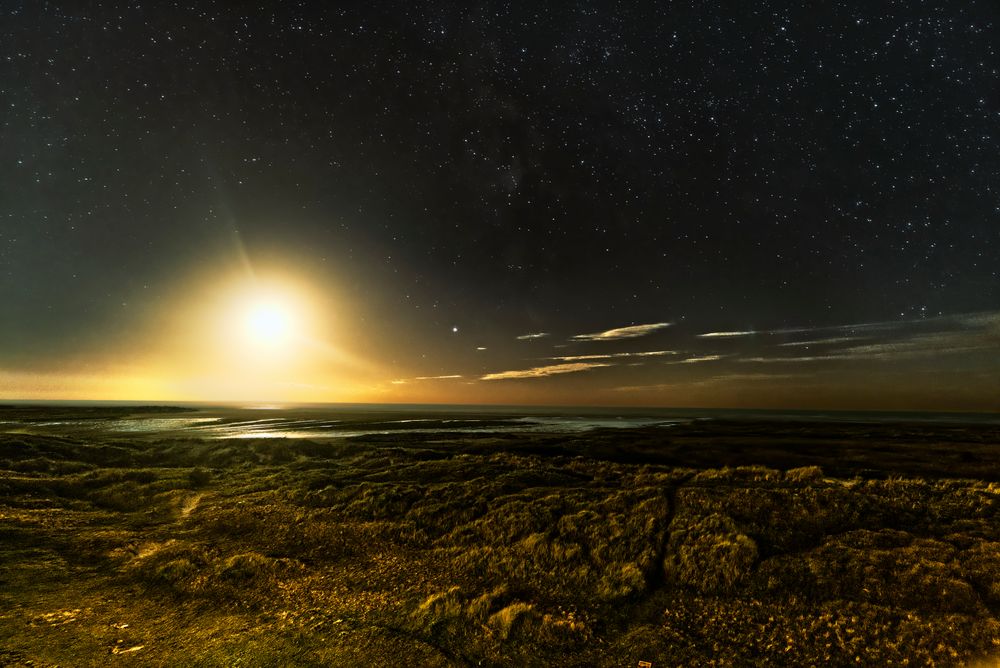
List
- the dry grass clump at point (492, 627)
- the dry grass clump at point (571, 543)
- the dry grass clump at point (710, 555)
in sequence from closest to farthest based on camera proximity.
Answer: the dry grass clump at point (492, 627) → the dry grass clump at point (710, 555) → the dry grass clump at point (571, 543)

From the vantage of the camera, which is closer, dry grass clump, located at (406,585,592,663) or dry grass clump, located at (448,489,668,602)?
dry grass clump, located at (406,585,592,663)

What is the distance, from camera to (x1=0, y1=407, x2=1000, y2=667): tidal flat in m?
10.6

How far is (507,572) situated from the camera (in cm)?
1505

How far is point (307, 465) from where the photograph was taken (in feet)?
121

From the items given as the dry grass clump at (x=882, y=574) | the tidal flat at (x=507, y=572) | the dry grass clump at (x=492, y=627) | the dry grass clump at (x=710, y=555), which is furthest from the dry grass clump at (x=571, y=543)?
the dry grass clump at (x=882, y=574)

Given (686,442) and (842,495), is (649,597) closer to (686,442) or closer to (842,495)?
(842,495)

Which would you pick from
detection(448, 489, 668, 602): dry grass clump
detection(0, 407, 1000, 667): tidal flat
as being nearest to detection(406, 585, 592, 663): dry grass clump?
detection(0, 407, 1000, 667): tidal flat

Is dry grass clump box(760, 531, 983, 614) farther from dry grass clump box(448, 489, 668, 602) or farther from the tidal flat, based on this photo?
dry grass clump box(448, 489, 668, 602)

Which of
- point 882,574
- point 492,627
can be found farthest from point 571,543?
point 882,574

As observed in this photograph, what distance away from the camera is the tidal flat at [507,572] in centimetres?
1057

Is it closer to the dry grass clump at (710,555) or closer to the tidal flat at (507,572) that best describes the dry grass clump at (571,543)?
the tidal flat at (507,572)

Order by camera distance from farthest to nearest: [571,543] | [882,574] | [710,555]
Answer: [571,543] → [710,555] → [882,574]

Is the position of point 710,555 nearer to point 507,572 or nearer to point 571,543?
point 571,543

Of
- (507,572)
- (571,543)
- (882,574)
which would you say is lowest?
(507,572)
